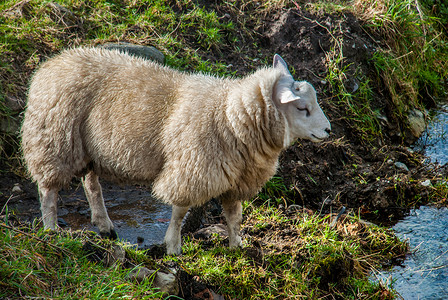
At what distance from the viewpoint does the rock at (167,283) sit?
3311mm

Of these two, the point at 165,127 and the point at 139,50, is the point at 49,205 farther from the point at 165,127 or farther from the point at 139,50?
the point at 139,50

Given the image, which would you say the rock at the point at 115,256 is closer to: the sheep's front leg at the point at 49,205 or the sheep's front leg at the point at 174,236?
the sheep's front leg at the point at 174,236

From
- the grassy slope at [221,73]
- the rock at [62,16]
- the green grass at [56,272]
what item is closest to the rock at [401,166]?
the grassy slope at [221,73]

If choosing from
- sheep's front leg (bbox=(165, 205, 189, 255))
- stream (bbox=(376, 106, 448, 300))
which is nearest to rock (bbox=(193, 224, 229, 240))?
sheep's front leg (bbox=(165, 205, 189, 255))

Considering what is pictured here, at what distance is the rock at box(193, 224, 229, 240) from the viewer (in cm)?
448

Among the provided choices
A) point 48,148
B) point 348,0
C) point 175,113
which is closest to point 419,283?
point 175,113

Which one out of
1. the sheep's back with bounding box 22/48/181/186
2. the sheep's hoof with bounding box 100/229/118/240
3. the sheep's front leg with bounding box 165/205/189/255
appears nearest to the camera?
the sheep's back with bounding box 22/48/181/186

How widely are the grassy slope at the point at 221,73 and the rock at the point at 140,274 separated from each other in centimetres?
8

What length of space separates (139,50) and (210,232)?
239 cm

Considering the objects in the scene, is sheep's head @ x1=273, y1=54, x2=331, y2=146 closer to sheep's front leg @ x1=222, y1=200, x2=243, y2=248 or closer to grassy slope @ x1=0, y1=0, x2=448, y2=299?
sheep's front leg @ x1=222, y1=200, x2=243, y2=248

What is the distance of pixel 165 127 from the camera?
389cm

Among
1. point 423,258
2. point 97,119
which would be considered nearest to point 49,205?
point 97,119

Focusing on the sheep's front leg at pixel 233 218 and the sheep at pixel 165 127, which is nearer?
the sheep at pixel 165 127

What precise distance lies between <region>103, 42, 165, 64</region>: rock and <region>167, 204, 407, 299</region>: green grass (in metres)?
2.24
